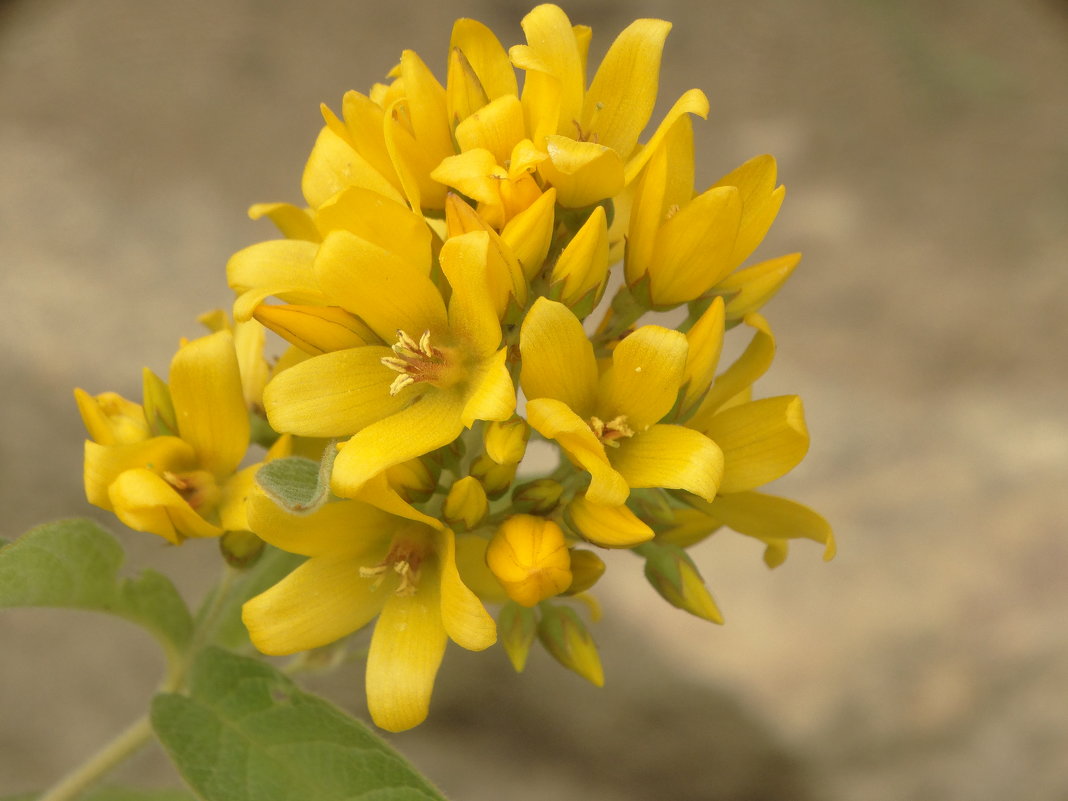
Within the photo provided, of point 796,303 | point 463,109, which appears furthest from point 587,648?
point 796,303

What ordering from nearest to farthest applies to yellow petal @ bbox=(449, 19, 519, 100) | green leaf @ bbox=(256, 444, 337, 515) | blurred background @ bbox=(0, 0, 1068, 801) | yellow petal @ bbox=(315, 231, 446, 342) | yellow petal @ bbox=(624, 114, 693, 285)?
green leaf @ bbox=(256, 444, 337, 515)
yellow petal @ bbox=(315, 231, 446, 342)
yellow petal @ bbox=(624, 114, 693, 285)
yellow petal @ bbox=(449, 19, 519, 100)
blurred background @ bbox=(0, 0, 1068, 801)

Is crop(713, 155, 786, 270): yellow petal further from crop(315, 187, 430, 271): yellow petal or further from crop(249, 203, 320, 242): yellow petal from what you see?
crop(249, 203, 320, 242): yellow petal

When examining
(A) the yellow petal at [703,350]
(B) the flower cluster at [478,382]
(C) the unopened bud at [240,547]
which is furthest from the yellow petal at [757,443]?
(C) the unopened bud at [240,547]

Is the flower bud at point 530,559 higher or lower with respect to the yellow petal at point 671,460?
lower

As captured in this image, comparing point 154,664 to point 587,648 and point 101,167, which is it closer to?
point 101,167

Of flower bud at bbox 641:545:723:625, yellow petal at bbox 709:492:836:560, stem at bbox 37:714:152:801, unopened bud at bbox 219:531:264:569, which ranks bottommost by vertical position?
stem at bbox 37:714:152:801

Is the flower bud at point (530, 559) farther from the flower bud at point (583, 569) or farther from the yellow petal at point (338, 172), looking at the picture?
Answer: the yellow petal at point (338, 172)

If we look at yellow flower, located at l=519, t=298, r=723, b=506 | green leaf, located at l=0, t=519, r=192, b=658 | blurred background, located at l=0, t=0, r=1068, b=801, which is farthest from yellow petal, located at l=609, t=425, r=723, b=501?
blurred background, located at l=0, t=0, r=1068, b=801
